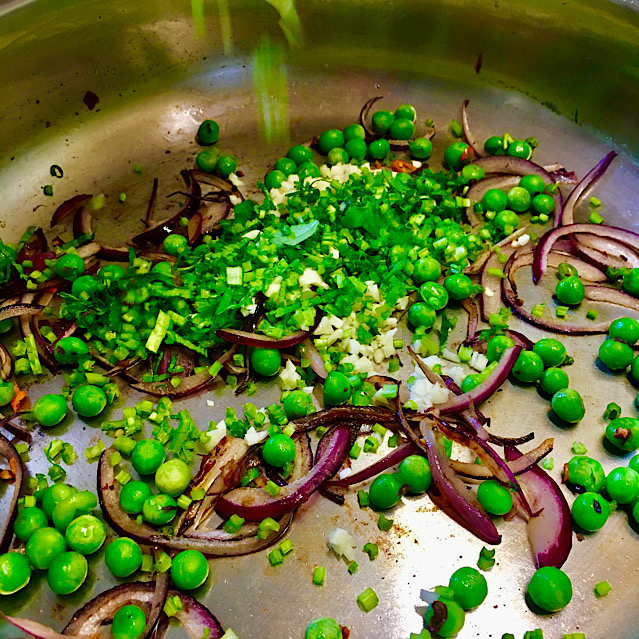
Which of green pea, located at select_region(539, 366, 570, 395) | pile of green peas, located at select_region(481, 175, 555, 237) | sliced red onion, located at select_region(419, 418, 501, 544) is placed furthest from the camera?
pile of green peas, located at select_region(481, 175, 555, 237)

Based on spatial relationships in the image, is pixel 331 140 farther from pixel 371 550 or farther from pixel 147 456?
pixel 371 550

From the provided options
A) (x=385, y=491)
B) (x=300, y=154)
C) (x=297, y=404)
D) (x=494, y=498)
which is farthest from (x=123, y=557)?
(x=300, y=154)

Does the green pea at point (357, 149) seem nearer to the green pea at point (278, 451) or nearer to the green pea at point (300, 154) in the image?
the green pea at point (300, 154)

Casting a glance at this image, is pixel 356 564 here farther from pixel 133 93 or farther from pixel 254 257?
pixel 133 93

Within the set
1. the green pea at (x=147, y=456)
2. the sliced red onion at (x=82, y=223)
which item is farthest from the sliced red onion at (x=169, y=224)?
the green pea at (x=147, y=456)

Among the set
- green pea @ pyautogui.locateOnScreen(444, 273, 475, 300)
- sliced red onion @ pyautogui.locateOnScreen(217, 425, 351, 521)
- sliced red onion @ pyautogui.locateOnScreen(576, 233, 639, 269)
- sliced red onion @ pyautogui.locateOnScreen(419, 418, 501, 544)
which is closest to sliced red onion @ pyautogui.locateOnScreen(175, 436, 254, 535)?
sliced red onion @ pyautogui.locateOnScreen(217, 425, 351, 521)

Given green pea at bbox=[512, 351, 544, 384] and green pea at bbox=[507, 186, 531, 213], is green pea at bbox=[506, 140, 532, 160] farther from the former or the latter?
green pea at bbox=[512, 351, 544, 384]

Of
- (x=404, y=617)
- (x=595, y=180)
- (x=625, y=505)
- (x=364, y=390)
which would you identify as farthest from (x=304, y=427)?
(x=595, y=180)
